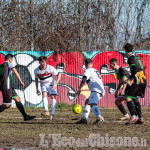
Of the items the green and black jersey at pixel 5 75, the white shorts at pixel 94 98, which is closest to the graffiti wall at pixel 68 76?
the green and black jersey at pixel 5 75

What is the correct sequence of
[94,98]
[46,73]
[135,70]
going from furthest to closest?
1. [46,73]
2. [94,98]
3. [135,70]

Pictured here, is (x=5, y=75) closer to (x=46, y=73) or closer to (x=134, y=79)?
(x=46, y=73)

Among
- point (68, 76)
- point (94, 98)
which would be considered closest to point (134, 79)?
point (94, 98)

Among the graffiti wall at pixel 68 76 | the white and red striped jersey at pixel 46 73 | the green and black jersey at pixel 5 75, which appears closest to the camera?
the green and black jersey at pixel 5 75

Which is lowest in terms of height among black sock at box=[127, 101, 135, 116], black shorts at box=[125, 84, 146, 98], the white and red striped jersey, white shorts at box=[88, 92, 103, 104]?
black sock at box=[127, 101, 135, 116]

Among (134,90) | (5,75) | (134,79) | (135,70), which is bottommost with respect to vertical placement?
(134,90)

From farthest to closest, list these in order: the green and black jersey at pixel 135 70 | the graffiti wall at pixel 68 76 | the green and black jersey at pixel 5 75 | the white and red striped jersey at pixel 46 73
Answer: the graffiti wall at pixel 68 76 < the white and red striped jersey at pixel 46 73 < the green and black jersey at pixel 5 75 < the green and black jersey at pixel 135 70

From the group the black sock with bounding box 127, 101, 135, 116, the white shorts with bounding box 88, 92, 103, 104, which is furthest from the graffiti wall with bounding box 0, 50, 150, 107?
the black sock with bounding box 127, 101, 135, 116

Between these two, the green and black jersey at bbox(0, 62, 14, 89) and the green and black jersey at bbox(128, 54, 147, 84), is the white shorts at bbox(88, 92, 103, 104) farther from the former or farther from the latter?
the green and black jersey at bbox(0, 62, 14, 89)

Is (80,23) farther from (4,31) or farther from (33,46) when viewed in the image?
(4,31)

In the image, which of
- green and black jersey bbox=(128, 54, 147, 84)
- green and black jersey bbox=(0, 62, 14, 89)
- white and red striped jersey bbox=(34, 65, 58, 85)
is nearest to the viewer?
green and black jersey bbox=(128, 54, 147, 84)

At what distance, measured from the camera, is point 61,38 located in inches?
722

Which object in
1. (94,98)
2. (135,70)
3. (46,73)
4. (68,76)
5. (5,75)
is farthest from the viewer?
(68,76)

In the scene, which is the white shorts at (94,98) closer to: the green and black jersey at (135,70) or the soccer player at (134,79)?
the soccer player at (134,79)
